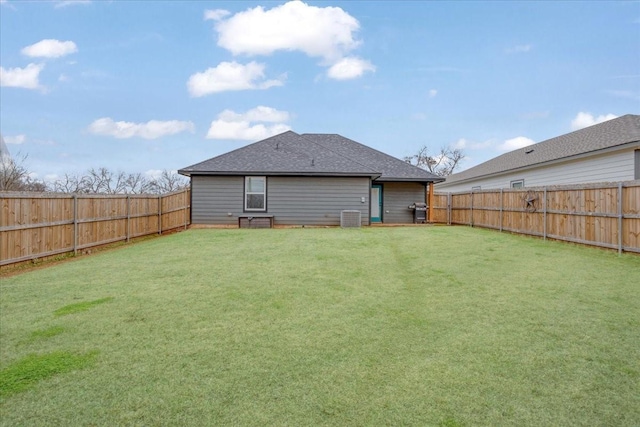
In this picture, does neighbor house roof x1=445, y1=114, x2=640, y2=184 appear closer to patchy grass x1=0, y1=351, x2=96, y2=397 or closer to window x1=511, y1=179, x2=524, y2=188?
window x1=511, y1=179, x2=524, y2=188

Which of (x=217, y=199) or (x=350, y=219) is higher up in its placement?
(x=217, y=199)

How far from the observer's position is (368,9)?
557 inches

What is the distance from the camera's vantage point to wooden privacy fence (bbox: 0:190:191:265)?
7.62 metres

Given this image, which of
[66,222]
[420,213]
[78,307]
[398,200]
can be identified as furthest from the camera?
[398,200]

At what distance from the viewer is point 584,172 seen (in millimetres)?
12727

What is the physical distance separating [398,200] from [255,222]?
757cm

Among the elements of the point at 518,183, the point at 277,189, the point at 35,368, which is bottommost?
the point at 35,368

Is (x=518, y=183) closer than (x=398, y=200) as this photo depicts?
Yes

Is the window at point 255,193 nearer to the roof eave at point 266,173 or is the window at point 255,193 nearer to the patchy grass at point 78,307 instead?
the roof eave at point 266,173

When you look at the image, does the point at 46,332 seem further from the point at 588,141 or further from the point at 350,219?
the point at 588,141

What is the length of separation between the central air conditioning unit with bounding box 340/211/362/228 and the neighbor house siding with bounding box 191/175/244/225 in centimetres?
448

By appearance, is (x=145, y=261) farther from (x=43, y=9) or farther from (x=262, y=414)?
(x=43, y=9)

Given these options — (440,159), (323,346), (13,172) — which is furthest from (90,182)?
(440,159)

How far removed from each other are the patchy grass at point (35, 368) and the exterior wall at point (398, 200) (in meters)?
16.1
